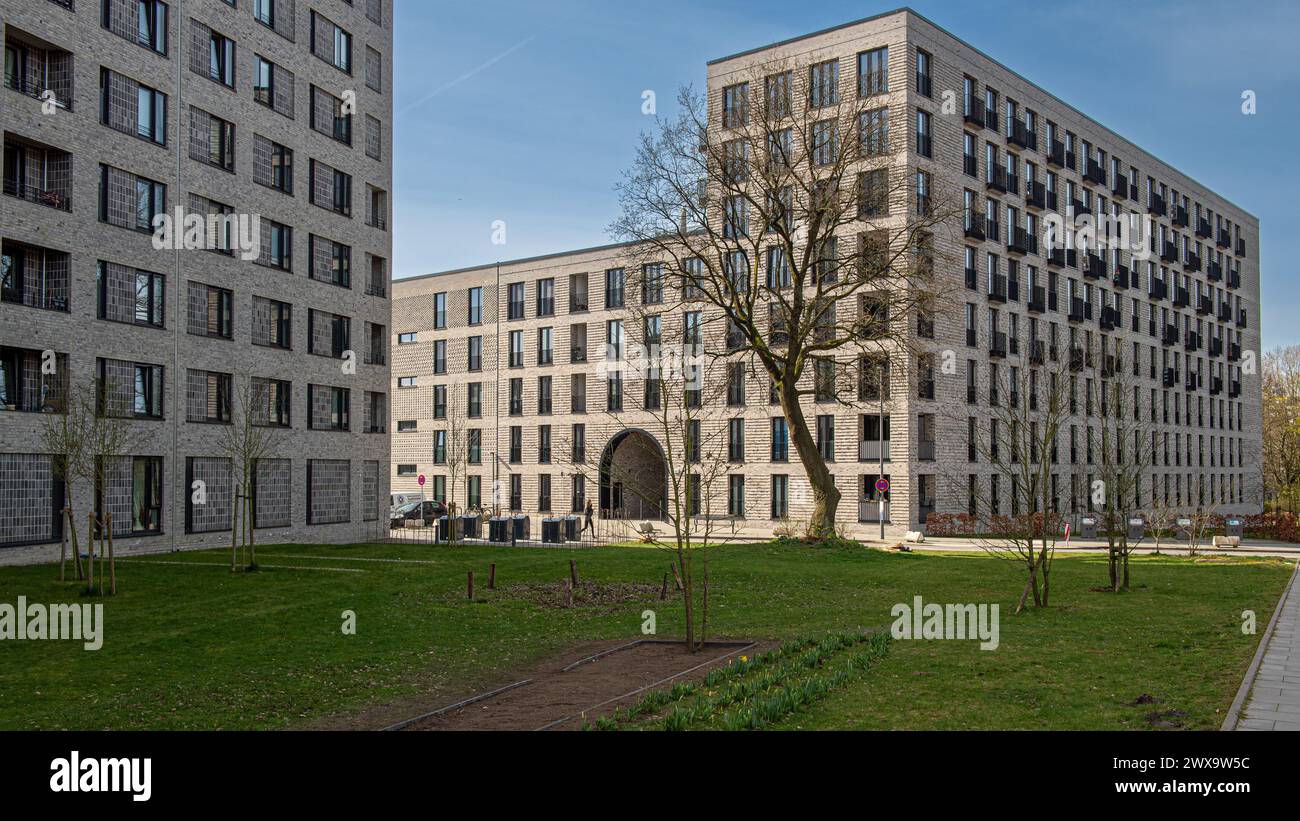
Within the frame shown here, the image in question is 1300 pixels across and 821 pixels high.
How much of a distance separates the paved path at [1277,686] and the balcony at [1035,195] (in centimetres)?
4469

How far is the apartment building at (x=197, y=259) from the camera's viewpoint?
2856 cm

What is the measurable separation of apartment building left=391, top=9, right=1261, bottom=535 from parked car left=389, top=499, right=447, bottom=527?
8.94m

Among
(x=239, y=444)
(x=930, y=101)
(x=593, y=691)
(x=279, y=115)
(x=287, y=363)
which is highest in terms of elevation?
(x=930, y=101)

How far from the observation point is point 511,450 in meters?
68.6

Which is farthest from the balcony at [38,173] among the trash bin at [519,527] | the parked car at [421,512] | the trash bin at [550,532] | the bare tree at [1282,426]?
the bare tree at [1282,426]

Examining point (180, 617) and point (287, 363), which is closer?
point (180, 617)

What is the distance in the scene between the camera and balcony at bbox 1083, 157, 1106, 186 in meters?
63.8

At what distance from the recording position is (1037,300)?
192 feet

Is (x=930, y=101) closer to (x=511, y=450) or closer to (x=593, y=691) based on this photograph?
(x=511, y=450)

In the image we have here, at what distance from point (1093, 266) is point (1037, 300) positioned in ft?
29.7

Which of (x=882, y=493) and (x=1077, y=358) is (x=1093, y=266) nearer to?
(x=1077, y=358)

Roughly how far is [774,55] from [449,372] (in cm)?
3225
